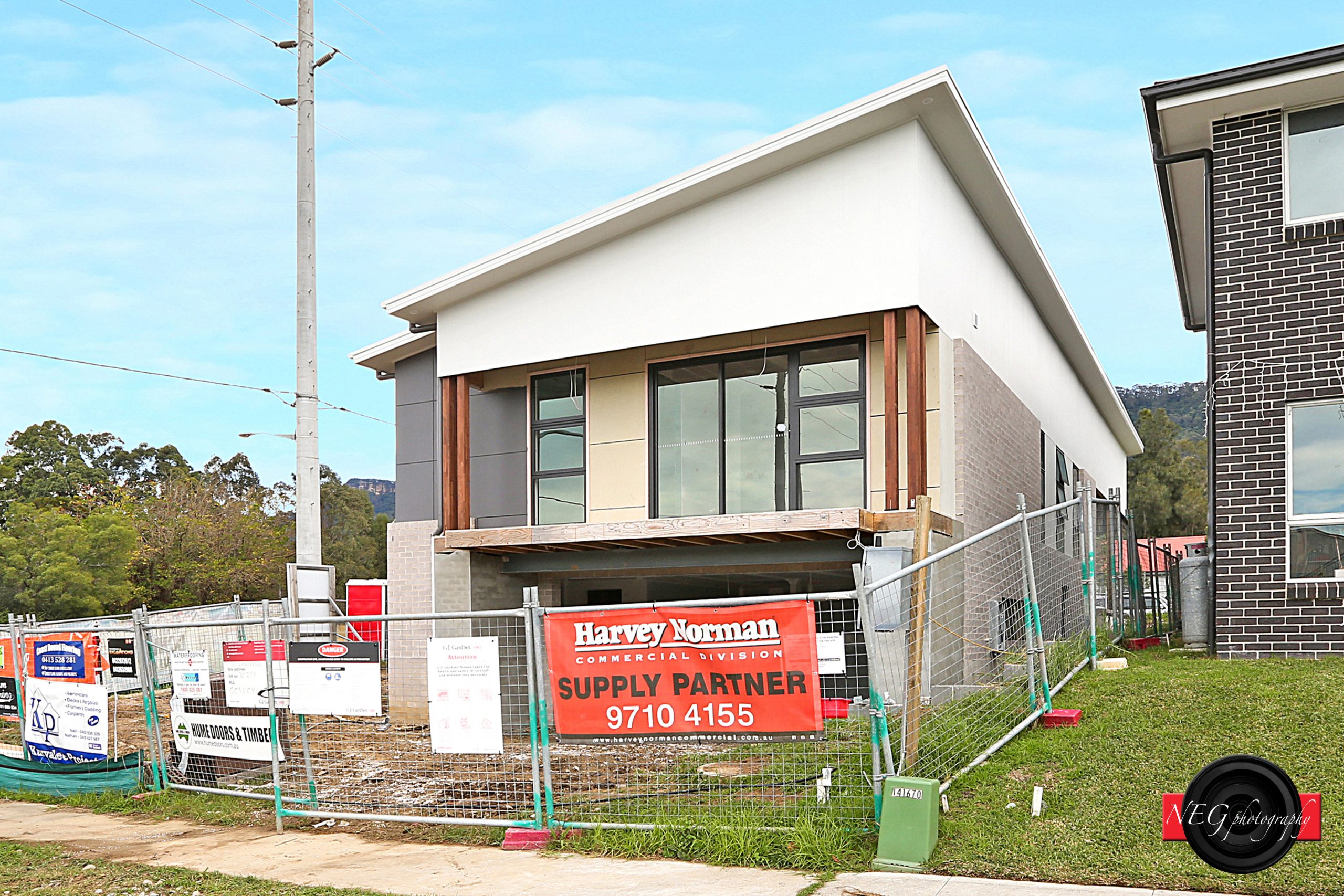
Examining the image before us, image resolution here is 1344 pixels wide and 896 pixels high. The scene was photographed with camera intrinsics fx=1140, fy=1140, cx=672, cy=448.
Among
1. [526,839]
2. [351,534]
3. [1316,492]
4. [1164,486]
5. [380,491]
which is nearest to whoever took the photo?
[526,839]

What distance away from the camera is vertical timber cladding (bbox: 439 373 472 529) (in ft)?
55.5

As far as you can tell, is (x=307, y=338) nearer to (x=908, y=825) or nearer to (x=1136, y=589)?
(x=908, y=825)

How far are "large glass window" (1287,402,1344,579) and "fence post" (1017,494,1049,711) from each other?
12.6 feet

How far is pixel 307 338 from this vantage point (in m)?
16.5

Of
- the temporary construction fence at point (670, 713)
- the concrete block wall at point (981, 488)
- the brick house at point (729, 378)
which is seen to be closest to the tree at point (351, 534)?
the brick house at point (729, 378)

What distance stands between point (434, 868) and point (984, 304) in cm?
1247

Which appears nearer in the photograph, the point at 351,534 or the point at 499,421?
the point at 499,421

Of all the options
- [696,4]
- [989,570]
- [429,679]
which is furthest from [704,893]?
[696,4]

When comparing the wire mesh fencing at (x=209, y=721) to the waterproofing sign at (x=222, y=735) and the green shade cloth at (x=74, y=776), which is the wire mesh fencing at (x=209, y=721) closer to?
the waterproofing sign at (x=222, y=735)

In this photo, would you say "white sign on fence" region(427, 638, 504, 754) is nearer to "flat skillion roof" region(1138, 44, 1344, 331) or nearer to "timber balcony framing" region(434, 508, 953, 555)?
"timber balcony framing" region(434, 508, 953, 555)

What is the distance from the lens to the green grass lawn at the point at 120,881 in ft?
25.8

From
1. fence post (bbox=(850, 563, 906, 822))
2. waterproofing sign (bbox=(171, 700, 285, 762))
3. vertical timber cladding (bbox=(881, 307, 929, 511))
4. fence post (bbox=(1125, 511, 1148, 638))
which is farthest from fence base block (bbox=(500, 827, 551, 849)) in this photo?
fence post (bbox=(1125, 511, 1148, 638))

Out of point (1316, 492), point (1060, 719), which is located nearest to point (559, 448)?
point (1060, 719)

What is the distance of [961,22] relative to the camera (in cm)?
2389
